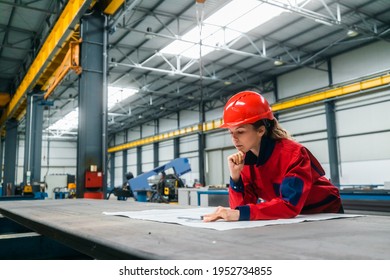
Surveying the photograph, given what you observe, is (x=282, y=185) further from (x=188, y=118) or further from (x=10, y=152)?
(x=188, y=118)

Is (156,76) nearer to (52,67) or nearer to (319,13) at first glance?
(52,67)

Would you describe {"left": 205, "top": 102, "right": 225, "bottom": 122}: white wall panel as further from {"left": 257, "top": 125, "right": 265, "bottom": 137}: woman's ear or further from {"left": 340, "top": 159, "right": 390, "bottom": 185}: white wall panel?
{"left": 257, "top": 125, "right": 265, "bottom": 137}: woman's ear

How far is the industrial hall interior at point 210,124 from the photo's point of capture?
1.46 m

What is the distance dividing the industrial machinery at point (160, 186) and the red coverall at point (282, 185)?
5.92m

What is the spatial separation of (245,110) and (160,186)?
6.34 meters

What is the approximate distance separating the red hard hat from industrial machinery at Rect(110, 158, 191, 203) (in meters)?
6.19

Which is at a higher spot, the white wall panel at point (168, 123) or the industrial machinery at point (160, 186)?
the white wall panel at point (168, 123)

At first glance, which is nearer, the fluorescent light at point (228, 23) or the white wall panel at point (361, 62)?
the fluorescent light at point (228, 23)

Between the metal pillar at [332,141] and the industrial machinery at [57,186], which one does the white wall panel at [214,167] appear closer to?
the metal pillar at [332,141]

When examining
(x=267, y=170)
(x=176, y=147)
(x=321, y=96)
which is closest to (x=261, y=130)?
(x=267, y=170)

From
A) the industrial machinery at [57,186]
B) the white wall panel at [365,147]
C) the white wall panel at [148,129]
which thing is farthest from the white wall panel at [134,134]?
the white wall panel at [365,147]

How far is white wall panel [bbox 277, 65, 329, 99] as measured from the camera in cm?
1382

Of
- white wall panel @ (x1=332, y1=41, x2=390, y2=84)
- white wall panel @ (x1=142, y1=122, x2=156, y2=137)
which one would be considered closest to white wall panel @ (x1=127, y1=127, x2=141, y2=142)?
white wall panel @ (x1=142, y1=122, x2=156, y2=137)

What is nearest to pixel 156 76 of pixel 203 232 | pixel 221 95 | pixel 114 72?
pixel 114 72
